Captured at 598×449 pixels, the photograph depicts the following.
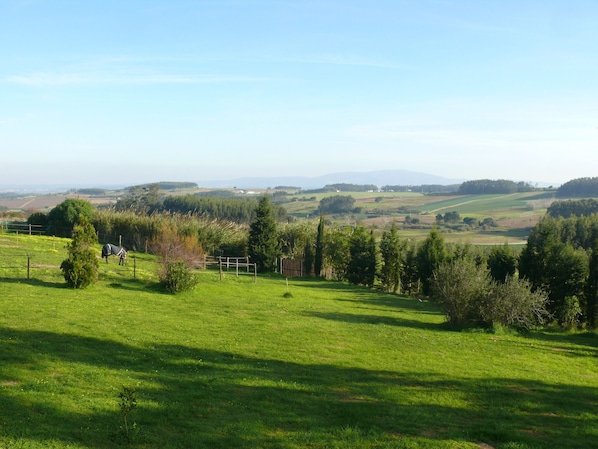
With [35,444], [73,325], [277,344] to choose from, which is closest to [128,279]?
[73,325]

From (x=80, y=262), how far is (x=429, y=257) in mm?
30772

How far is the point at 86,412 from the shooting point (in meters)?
9.55

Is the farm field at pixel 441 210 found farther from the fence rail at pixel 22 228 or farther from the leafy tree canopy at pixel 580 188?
the fence rail at pixel 22 228

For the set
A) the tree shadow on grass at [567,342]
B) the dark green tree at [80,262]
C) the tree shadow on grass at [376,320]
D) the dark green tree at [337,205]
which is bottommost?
the tree shadow on grass at [567,342]

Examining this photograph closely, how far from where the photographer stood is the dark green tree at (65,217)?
51.8 m

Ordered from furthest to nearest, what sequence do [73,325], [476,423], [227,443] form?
1. [73,325]
2. [476,423]
3. [227,443]

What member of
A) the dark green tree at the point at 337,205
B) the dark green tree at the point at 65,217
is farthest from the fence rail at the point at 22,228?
the dark green tree at the point at 337,205

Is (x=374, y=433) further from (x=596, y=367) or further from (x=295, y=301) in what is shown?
(x=295, y=301)

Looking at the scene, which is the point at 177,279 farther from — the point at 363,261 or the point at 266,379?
the point at 363,261

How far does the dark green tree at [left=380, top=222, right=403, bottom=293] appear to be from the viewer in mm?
49812

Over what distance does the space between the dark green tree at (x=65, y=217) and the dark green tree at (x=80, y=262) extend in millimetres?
27930

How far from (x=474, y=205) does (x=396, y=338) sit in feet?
443

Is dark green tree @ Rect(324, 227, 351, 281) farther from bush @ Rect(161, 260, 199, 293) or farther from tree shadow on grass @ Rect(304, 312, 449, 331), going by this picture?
bush @ Rect(161, 260, 199, 293)

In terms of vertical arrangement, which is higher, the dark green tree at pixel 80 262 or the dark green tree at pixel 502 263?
the dark green tree at pixel 80 262
